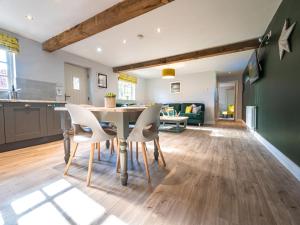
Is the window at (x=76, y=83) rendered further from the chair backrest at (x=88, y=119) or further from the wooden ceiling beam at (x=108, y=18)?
the chair backrest at (x=88, y=119)

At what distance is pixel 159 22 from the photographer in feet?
9.01

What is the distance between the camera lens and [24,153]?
2521mm

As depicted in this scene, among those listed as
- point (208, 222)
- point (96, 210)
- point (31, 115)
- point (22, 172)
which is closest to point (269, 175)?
point (208, 222)

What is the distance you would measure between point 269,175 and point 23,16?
172 inches

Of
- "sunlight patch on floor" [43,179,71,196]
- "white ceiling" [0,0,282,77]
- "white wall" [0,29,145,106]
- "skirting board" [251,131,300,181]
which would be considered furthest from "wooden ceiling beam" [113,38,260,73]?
"sunlight patch on floor" [43,179,71,196]

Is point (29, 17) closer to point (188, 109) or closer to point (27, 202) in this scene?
point (27, 202)

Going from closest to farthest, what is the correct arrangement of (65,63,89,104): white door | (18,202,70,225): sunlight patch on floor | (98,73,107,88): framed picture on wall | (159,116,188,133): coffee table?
(18,202,70,225): sunlight patch on floor, (65,63,89,104): white door, (159,116,188,133): coffee table, (98,73,107,88): framed picture on wall

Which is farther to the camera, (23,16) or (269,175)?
(23,16)

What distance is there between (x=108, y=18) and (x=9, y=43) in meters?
2.29

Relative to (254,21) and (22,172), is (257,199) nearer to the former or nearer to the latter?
(22,172)

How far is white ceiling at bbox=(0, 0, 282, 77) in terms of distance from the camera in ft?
7.43

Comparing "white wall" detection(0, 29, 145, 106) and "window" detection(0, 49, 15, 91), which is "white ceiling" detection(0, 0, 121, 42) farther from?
"window" detection(0, 49, 15, 91)

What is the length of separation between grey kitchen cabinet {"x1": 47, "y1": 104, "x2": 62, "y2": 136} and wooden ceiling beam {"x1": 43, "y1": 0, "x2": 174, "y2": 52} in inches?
56.9

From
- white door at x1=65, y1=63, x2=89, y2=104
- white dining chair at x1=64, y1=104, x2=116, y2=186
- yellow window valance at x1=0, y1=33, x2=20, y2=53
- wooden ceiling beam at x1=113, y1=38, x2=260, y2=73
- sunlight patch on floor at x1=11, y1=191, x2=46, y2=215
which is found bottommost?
sunlight patch on floor at x1=11, y1=191, x2=46, y2=215
